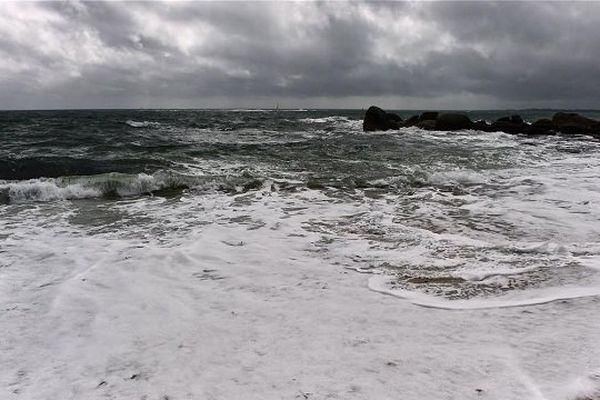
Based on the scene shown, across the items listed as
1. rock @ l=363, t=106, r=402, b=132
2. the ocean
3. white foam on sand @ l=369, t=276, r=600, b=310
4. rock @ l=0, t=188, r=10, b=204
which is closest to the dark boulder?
rock @ l=363, t=106, r=402, b=132

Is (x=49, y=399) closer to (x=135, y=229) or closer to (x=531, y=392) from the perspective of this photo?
(x=531, y=392)

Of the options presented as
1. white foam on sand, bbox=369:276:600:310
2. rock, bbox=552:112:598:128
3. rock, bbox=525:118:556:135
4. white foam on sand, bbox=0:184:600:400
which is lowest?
white foam on sand, bbox=0:184:600:400

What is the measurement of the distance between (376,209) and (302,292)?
3.76 meters

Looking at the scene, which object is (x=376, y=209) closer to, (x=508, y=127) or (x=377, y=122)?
(x=377, y=122)

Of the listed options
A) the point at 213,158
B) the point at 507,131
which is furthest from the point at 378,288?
the point at 507,131

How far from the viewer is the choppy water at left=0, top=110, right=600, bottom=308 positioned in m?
4.35

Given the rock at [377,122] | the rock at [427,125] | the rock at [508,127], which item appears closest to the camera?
the rock at [508,127]

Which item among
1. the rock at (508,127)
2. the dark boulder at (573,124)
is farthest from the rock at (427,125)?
the dark boulder at (573,124)

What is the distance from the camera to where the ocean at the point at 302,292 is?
2672mm

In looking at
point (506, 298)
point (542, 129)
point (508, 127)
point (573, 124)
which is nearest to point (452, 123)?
point (508, 127)

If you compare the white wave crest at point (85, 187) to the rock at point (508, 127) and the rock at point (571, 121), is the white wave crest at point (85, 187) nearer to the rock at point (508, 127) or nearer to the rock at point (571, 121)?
the rock at point (508, 127)

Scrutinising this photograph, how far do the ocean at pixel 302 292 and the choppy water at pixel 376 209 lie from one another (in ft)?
0.13

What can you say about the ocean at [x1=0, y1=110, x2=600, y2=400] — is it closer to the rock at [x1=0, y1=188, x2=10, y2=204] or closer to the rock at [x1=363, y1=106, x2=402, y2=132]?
the rock at [x1=0, y1=188, x2=10, y2=204]

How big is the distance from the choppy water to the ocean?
0.04 metres
